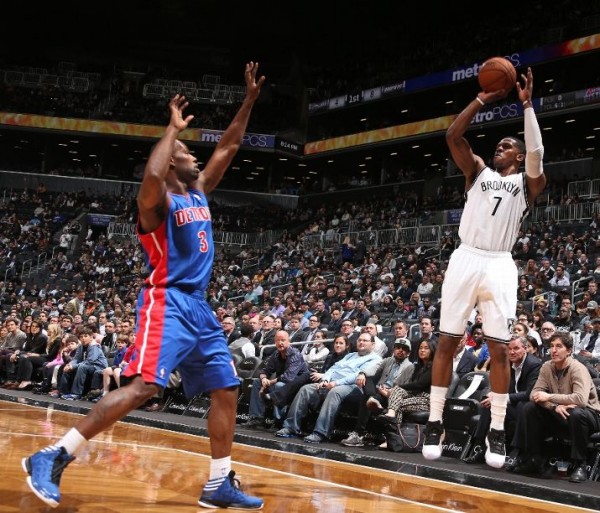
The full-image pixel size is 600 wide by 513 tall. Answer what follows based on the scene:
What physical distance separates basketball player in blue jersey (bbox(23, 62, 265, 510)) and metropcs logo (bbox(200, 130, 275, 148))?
29646mm

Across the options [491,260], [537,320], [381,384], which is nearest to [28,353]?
[381,384]

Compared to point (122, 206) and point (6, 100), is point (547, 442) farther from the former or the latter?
point (6, 100)

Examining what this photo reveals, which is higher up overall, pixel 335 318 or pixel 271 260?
pixel 271 260

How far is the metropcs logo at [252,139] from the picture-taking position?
33.5m

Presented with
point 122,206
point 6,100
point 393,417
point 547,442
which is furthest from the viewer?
point 6,100

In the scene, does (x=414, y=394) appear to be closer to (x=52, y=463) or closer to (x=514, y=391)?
(x=514, y=391)

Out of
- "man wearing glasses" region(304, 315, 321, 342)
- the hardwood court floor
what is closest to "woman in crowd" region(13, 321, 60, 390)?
"man wearing glasses" region(304, 315, 321, 342)

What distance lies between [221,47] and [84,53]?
7.01m

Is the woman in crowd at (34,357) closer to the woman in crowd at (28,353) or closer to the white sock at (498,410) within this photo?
the woman in crowd at (28,353)

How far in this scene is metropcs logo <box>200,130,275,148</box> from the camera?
33.5 m

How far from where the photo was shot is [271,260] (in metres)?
26.9

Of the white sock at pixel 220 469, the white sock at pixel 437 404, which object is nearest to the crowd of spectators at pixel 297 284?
the white sock at pixel 437 404

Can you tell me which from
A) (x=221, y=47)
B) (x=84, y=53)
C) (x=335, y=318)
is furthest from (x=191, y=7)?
(x=335, y=318)

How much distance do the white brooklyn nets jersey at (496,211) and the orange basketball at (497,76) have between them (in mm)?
568
